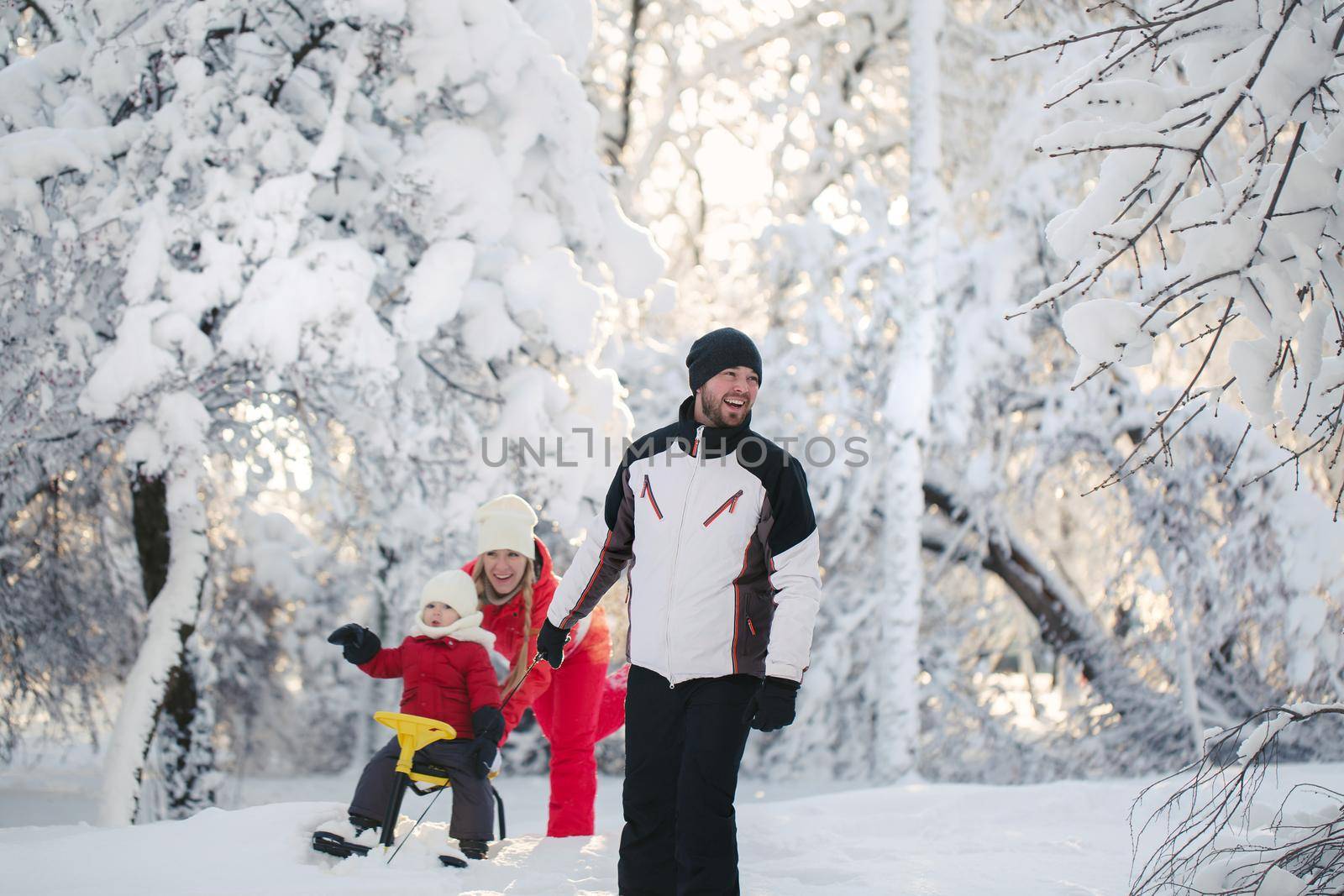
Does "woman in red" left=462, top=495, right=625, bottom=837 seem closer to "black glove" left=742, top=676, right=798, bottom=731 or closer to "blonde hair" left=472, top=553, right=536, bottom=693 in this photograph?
"blonde hair" left=472, top=553, right=536, bottom=693

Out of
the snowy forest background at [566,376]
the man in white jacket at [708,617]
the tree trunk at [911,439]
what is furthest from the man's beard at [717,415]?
the tree trunk at [911,439]

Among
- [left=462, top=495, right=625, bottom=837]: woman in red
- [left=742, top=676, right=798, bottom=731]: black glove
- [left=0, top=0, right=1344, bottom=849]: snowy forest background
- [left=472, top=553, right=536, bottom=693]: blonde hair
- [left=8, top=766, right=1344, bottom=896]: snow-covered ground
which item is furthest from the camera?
[left=0, top=0, right=1344, bottom=849]: snowy forest background

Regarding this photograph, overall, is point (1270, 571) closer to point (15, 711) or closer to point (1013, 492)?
point (1013, 492)

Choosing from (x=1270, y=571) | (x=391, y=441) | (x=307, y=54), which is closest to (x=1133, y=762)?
(x=1270, y=571)

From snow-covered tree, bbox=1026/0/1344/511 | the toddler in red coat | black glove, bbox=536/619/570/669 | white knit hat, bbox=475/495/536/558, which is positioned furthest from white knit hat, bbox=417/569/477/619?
snow-covered tree, bbox=1026/0/1344/511

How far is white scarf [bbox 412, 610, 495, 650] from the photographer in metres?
4.12

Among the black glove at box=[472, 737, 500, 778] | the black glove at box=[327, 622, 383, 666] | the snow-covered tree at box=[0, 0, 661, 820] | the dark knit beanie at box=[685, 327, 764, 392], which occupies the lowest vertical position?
the black glove at box=[472, 737, 500, 778]

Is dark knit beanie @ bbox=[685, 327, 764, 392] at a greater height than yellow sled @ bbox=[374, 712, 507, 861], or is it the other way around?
dark knit beanie @ bbox=[685, 327, 764, 392]

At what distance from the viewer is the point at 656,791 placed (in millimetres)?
3047

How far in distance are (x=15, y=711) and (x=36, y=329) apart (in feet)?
11.0

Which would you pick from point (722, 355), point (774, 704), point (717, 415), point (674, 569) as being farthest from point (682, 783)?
point (722, 355)

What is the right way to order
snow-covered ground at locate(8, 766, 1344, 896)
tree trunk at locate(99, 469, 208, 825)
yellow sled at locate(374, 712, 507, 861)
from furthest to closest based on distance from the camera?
tree trunk at locate(99, 469, 208, 825)
yellow sled at locate(374, 712, 507, 861)
snow-covered ground at locate(8, 766, 1344, 896)

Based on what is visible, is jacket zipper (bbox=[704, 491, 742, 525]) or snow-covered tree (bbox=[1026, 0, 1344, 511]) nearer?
snow-covered tree (bbox=[1026, 0, 1344, 511])

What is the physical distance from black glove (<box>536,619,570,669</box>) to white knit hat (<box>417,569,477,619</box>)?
0.76 metres
